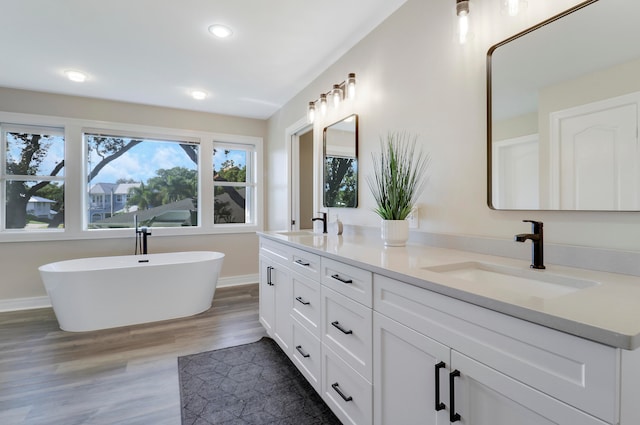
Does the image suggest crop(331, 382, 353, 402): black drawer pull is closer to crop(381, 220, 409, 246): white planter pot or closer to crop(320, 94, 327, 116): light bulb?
crop(381, 220, 409, 246): white planter pot

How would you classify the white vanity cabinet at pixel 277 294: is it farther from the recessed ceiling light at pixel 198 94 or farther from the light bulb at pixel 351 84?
the recessed ceiling light at pixel 198 94

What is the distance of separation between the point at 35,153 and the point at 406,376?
4.53m

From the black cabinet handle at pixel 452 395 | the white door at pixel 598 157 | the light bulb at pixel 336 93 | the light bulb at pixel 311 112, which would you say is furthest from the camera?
the light bulb at pixel 311 112

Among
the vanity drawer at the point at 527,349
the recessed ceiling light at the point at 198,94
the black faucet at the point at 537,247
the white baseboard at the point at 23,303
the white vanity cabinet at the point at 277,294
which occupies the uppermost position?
the recessed ceiling light at the point at 198,94

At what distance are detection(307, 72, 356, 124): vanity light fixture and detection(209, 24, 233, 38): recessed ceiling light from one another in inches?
35.3

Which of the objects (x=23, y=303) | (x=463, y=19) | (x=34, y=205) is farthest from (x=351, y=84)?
(x=23, y=303)

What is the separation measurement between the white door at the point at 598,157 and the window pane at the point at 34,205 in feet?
15.3

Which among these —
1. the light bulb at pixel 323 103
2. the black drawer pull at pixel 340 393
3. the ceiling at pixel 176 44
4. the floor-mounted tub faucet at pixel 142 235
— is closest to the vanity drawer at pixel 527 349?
the black drawer pull at pixel 340 393

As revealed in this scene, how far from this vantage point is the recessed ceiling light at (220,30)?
2.24 meters

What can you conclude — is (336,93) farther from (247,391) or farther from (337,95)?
(247,391)

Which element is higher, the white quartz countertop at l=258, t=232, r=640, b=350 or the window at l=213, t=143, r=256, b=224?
the window at l=213, t=143, r=256, b=224

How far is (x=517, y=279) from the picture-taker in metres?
1.13

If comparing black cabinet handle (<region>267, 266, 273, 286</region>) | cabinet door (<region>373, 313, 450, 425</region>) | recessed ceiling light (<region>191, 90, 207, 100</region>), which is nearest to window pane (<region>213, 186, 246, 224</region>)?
recessed ceiling light (<region>191, 90, 207, 100</region>)

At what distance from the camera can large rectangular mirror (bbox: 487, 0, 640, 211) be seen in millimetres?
996
